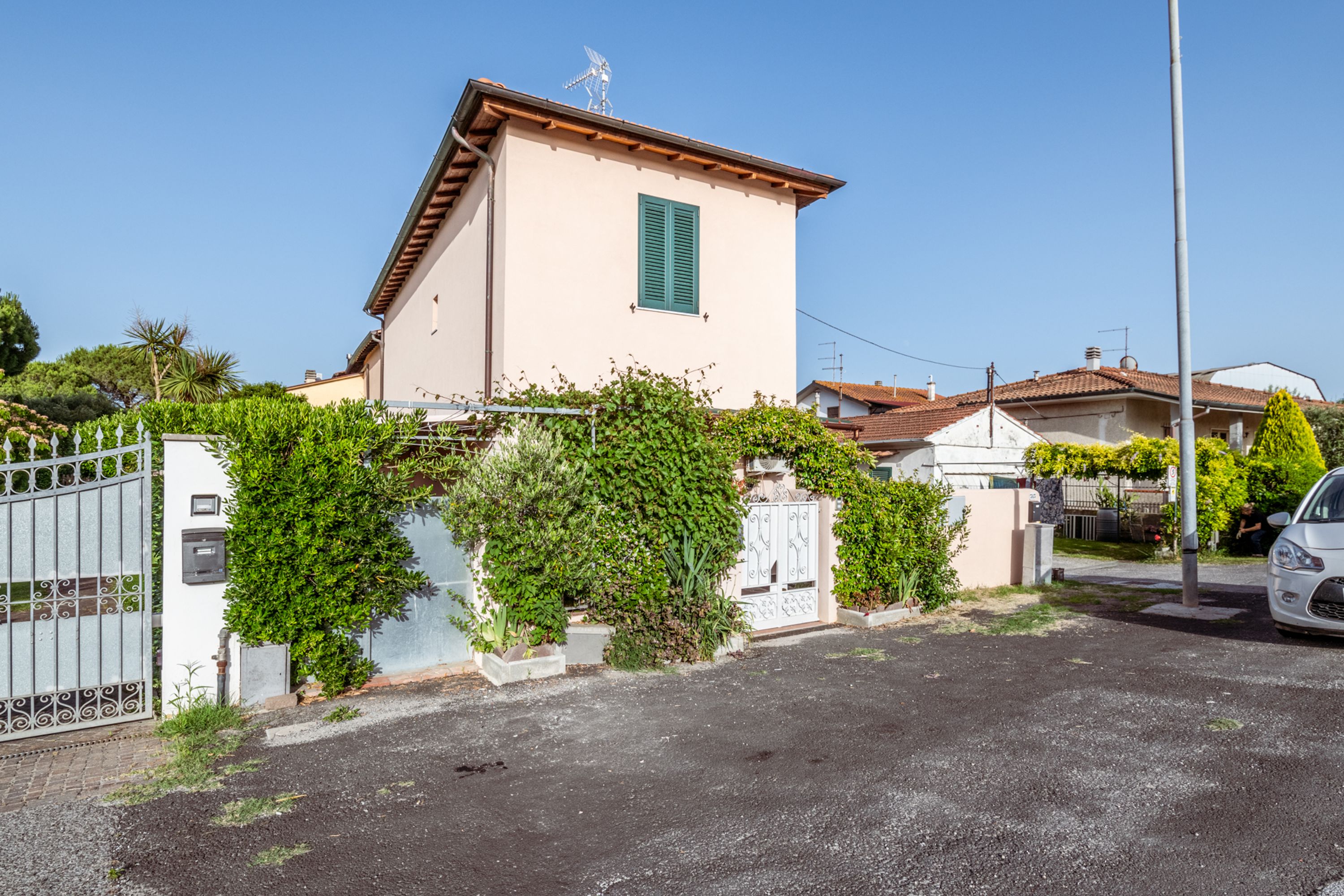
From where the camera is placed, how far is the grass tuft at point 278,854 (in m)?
3.59

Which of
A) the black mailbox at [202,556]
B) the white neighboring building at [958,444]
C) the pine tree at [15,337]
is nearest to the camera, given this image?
the black mailbox at [202,556]

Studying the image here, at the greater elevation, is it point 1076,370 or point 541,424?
point 1076,370

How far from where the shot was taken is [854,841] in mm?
3738

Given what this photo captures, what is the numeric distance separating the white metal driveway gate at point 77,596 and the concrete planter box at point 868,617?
7083mm

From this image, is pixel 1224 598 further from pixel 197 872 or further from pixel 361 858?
pixel 197 872

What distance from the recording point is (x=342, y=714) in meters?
5.66

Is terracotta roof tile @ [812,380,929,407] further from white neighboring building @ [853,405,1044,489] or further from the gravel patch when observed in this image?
the gravel patch

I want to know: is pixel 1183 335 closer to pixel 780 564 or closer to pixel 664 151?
pixel 780 564

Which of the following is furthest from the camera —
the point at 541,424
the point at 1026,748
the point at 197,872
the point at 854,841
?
the point at 541,424

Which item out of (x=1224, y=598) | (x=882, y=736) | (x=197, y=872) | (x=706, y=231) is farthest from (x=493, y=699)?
(x=1224, y=598)

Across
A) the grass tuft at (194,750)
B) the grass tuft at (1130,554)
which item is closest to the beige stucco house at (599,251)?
the grass tuft at (194,750)

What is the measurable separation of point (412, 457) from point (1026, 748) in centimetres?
546

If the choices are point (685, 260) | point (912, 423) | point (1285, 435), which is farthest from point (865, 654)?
point (912, 423)

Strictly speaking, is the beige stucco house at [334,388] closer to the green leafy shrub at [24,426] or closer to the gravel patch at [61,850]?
the green leafy shrub at [24,426]
